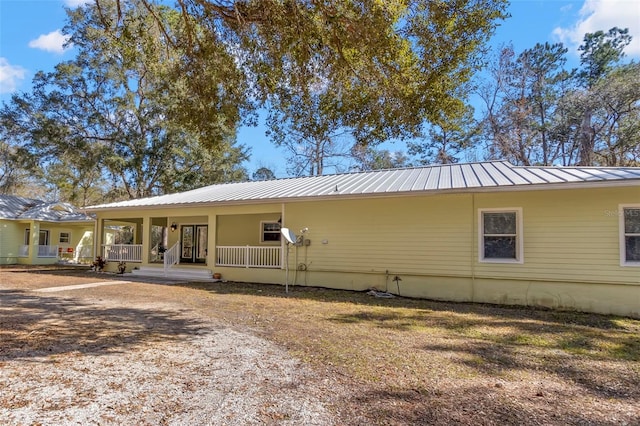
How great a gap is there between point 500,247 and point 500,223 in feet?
1.93

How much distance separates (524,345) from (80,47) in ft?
83.5

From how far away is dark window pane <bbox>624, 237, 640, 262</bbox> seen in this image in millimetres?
8344

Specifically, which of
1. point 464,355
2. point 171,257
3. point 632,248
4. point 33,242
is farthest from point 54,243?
point 632,248

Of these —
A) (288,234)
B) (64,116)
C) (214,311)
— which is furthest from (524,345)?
(64,116)

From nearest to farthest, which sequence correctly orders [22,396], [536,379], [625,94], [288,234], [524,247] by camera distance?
[22,396] < [536,379] < [524,247] < [288,234] < [625,94]

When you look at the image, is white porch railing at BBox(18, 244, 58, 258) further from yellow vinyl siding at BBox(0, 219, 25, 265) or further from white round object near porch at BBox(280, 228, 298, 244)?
white round object near porch at BBox(280, 228, 298, 244)

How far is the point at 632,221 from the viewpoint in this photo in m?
8.37

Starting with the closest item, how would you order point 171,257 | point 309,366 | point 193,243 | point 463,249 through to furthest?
point 309,366
point 463,249
point 171,257
point 193,243

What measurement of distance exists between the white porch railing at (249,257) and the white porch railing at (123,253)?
4.00 m

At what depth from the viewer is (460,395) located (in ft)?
11.4

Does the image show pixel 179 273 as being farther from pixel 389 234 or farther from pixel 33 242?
pixel 33 242

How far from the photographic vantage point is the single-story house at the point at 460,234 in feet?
27.6

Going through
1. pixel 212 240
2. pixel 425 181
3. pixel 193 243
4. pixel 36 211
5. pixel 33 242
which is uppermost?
pixel 425 181

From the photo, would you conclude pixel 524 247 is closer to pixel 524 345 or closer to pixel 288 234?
pixel 524 345
